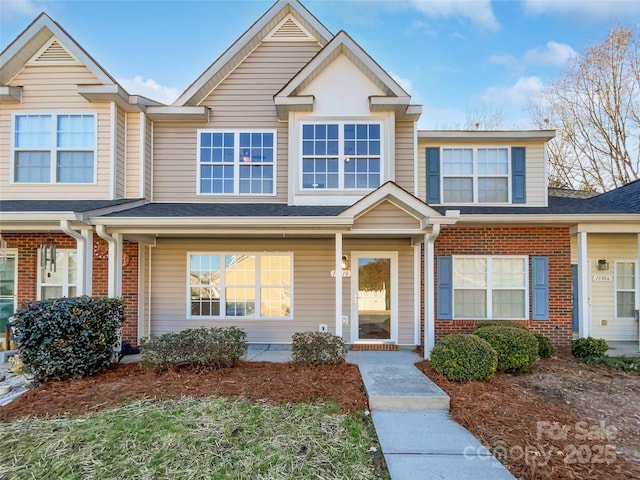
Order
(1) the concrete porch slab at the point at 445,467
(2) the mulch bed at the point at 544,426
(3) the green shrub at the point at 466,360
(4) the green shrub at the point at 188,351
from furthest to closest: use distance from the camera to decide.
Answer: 1. (4) the green shrub at the point at 188,351
2. (3) the green shrub at the point at 466,360
3. (2) the mulch bed at the point at 544,426
4. (1) the concrete porch slab at the point at 445,467

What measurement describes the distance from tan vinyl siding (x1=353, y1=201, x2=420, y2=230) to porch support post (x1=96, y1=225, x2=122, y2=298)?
15.6ft

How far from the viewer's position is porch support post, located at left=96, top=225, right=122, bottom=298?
6.79 meters

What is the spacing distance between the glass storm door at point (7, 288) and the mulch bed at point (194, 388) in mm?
3760

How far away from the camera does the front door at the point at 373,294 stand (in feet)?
26.6

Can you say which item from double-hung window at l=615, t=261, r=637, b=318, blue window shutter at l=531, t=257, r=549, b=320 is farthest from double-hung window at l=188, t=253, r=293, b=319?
double-hung window at l=615, t=261, r=637, b=318

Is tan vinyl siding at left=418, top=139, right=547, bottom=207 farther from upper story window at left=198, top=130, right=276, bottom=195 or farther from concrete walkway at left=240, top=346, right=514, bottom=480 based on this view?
concrete walkway at left=240, top=346, right=514, bottom=480

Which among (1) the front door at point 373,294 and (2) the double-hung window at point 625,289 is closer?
(1) the front door at point 373,294

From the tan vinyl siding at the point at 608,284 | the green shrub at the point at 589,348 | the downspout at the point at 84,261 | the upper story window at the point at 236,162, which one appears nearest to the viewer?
the downspout at the point at 84,261

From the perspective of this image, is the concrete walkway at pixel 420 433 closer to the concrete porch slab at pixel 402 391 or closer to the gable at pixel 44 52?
the concrete porch slab at pixel 402 391

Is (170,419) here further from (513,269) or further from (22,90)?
(22,90)

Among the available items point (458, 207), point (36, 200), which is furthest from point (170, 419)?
point (458, 207)

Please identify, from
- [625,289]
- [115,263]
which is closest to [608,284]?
[625,289]

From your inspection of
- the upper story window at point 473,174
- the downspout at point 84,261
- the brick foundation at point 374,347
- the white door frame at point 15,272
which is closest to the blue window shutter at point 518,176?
the upper story window at point 473,174

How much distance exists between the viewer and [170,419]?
4145 mm
